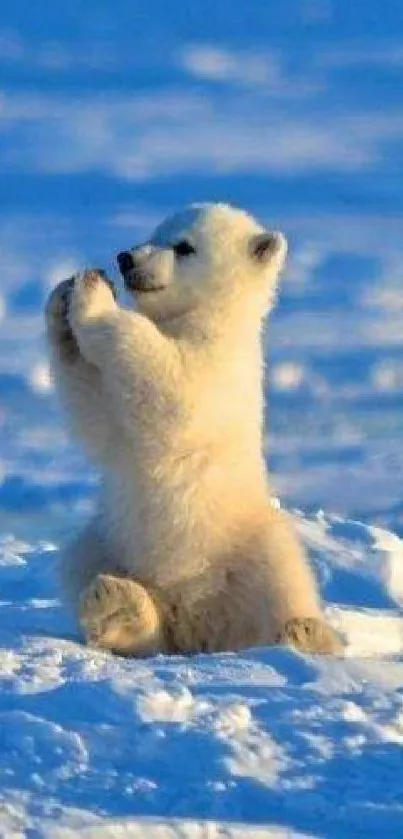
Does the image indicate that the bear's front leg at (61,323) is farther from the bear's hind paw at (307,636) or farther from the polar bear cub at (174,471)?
the bear's hind paw at (307,636)

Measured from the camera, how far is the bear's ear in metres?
8.56

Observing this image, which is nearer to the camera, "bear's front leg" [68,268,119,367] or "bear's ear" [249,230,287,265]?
"bear's front leg" [68,268,119,367]

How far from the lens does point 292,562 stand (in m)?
8.09

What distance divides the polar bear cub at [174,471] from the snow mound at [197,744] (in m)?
0.83

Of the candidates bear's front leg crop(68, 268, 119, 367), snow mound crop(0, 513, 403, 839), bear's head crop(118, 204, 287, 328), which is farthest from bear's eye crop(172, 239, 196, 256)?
snow mound crop(0, 513, 403, 839)

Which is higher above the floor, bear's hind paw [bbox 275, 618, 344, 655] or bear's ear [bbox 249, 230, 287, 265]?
bear's ear [bbox 249, 230, 287, 265]

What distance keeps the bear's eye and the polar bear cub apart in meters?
0.05

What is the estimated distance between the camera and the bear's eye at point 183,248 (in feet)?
27.6

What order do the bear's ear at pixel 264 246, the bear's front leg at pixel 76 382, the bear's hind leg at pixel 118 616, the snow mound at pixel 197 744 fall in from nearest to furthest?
the snow mound at pixel 197 744 < the bear's hind leg at pixel 118 616 < the bear's front leg at pixel 76 382 < the bear's ear at pixel 264 246

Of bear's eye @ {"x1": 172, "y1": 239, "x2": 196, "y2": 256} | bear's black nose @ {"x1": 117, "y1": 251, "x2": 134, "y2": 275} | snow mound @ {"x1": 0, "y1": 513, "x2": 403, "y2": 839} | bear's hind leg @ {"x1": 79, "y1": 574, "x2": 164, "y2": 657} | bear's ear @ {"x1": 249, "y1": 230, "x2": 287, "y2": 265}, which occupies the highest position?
bear's ear @ {"x1": 249, "y1": 230, "x2": 287, "y2": 265}

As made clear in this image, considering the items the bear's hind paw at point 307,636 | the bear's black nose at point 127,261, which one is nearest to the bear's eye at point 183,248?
the bear's black nose at point 127,261

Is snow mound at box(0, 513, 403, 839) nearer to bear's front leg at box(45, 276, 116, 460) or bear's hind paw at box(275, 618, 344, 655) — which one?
bear's hind paw at box(275, 618, 344, 655)

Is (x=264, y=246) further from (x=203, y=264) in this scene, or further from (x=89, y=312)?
(x=89, y=312)

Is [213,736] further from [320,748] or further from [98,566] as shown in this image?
[98,566]
